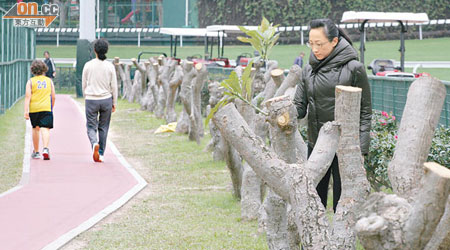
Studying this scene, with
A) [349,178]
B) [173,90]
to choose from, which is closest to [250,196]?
[349,178]

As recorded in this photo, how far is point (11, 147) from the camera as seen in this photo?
14.1 m

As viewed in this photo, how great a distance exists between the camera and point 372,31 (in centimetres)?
5772

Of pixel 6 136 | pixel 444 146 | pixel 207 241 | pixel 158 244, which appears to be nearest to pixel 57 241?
pixel 158 244

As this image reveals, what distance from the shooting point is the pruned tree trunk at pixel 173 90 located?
717 inches

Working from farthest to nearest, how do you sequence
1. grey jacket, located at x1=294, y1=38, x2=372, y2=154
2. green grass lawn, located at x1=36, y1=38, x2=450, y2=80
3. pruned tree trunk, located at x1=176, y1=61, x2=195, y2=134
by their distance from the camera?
green grass lawn, located at x1=36, y1=38, x2=450, y2=80, pruned tree trunk, located at x1=176, y1=61, x2=195, y2=134, grey jacket, located at x1=294, y1=38, x2=372, y2=154

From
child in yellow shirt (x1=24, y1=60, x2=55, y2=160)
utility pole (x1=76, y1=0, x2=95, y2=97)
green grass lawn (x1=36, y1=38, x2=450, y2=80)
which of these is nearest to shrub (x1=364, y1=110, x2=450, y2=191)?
child in yellow shirt (x1=24, y1=60, x2=55, y2=160)

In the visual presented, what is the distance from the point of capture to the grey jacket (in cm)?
570

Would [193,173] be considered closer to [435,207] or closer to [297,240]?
[297,240]

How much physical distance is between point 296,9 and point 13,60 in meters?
40.0

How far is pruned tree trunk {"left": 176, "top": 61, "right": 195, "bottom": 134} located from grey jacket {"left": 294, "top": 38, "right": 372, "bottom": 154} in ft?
32.7

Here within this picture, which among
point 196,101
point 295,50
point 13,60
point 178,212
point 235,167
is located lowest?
point 178,212

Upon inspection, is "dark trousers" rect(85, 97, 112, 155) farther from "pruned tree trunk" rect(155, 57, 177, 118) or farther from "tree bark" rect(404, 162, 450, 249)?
"tree bark" rect(404, 162, 450, 249)

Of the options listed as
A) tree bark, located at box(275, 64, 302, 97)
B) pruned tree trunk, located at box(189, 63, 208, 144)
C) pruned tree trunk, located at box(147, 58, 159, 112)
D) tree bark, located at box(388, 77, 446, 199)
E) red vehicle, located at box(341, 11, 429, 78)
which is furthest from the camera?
pruned tree trunk, located at box(147, 58, 159, 112)

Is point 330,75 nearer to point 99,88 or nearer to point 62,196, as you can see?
point 62,196
